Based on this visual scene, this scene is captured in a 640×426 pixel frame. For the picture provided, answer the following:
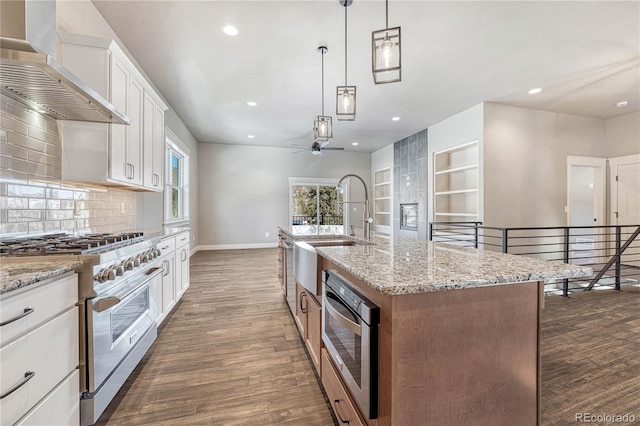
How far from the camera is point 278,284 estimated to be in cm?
406

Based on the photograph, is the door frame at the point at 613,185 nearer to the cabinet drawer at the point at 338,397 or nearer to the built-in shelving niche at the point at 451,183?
the built-in shelving niche at the point at 451,183

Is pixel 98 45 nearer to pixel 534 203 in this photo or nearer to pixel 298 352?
pixel 298 352

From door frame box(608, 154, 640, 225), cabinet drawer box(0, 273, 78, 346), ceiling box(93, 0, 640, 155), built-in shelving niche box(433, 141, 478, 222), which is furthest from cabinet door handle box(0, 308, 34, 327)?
door frame box(608, 154, 640, 225)

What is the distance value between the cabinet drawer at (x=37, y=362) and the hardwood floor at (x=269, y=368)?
0.57 metres

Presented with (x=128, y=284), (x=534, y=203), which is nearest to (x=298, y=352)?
(x=128, y=284)

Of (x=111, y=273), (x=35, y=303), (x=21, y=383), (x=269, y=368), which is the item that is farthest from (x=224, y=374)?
(x=35, y=303)

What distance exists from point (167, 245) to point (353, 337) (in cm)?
217

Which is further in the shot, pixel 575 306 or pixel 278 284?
pixel 278 284

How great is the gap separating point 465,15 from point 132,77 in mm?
2996

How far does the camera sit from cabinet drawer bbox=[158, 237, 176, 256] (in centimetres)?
245

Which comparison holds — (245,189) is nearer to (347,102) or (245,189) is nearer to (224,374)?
(347,102)

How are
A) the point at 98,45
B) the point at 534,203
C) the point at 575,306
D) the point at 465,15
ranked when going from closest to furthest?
the point at 98,45
the point at 465,15
the point at 575,306
the point at 534,203

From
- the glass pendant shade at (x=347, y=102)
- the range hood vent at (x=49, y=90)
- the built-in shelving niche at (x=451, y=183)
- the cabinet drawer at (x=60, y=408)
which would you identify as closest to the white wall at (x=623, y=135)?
the built-in shelving niche at (x=451, y=183)

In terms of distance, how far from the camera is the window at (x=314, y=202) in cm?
788
